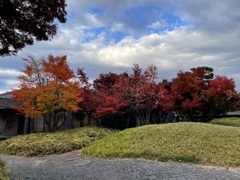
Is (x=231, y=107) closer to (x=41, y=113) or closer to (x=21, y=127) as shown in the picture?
(x=41, y=113)

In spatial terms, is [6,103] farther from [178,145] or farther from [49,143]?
[178,145]

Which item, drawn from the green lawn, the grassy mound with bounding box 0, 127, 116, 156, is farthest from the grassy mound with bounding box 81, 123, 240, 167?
the grassy mound with bounding box 0, 127, 116, 156

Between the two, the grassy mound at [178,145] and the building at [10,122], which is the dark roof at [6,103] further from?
the grassy mound at [178,145]

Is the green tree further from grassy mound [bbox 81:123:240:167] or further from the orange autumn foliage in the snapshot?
the orange autumn foliage

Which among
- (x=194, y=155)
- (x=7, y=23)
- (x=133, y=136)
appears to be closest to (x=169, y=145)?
(x=194, y=155)

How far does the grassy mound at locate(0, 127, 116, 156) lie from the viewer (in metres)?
10.7

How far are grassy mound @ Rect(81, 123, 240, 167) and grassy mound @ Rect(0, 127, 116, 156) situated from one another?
122cm

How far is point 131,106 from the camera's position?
15.2m

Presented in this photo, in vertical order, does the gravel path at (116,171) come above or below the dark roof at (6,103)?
below

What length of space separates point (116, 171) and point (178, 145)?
2.83m

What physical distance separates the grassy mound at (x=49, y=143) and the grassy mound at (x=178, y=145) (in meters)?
1.22

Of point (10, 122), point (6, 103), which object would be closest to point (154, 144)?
point (6, 103)

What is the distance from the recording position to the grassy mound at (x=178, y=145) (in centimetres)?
766

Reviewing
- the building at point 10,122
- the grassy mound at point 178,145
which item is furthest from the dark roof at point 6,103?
the grassy mound at point 178,145
